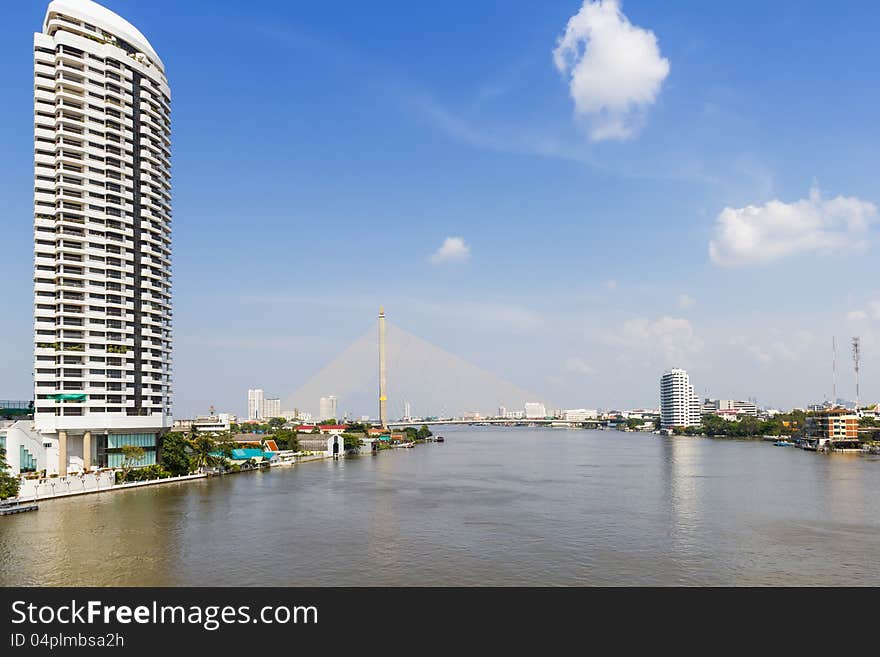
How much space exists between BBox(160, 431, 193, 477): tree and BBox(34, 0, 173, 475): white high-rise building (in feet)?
4.36

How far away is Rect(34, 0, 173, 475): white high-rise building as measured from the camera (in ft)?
137

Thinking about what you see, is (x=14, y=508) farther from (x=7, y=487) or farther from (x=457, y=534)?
(x=457, y=534)

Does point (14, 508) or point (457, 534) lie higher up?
point (14, 508)

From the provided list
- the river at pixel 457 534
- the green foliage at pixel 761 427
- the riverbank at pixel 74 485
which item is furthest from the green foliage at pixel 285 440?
the green foliage at pixel 761 427

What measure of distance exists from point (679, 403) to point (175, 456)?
480 feet

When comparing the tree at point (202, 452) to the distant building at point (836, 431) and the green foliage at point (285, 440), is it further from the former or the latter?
the distant building at point (836, 431)

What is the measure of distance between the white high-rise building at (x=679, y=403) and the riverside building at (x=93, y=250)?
144 metres

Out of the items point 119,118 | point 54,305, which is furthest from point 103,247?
point 119,118

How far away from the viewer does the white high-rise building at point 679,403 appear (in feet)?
543

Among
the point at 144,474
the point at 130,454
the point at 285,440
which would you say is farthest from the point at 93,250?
the point at 285,440

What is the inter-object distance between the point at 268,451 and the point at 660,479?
36788mm

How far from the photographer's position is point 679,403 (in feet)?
547
